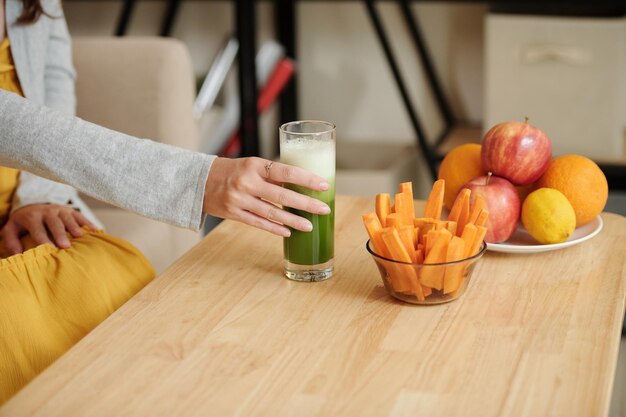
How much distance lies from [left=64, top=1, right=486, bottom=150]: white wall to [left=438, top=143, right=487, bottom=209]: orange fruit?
1.60 metres

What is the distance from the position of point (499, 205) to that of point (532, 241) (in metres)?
0.09

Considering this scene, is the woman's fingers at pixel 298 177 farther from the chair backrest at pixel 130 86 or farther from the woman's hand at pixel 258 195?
the chair backrest at pixel 130 86

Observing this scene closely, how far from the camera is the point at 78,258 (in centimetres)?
133

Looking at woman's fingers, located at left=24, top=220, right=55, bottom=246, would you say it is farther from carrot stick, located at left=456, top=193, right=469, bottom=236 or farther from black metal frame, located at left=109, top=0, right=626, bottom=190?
black metal frame, located at left=109, top=0, right=626, bottom=190

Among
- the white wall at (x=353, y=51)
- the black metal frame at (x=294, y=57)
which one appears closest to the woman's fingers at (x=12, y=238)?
the black metal frame at (x=294, y=57)

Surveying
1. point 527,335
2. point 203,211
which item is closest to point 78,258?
point 203,211

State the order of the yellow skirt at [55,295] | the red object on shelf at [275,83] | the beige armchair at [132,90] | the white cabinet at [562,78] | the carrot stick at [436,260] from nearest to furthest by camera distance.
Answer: the carrot stick at [436,260] → the yellow skirt at [55,295] → the beige armchair at [132,90] → the white cabinet at [562,78] → the red object on shelf at [275,83]

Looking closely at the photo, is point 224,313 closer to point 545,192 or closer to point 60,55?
point 545,192

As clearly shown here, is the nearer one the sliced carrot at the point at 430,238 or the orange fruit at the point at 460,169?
the sliced carrot at the point at 430,238

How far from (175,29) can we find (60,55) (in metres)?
1.44

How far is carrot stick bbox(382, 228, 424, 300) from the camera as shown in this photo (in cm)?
108

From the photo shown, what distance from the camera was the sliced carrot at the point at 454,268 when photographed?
3.50 feet

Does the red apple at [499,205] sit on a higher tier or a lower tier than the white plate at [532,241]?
higher

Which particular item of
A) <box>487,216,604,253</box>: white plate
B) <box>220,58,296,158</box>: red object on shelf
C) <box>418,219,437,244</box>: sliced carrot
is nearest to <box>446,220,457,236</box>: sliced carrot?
<box>418,219,437,244</box>: sliced carrot
